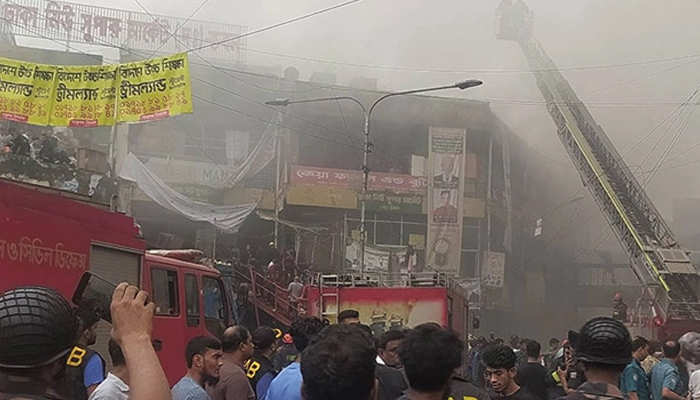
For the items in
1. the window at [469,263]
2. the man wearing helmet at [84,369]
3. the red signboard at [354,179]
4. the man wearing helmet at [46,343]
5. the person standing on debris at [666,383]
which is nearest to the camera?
the man wearing helmet at [46,343]

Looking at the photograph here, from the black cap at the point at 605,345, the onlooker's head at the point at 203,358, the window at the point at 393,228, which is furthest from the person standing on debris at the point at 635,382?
the window at the point at 393,228

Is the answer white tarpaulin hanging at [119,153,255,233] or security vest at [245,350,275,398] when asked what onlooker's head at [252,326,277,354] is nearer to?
security vest at [245,350,275,398]

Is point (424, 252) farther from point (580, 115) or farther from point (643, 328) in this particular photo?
point (643, 328)

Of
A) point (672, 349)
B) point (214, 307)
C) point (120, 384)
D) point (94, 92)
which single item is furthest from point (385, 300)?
point (120, 384)

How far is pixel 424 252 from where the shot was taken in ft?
102

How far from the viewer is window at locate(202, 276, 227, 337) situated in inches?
372

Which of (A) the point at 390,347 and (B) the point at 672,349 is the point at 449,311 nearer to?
(B) the point at 672,349

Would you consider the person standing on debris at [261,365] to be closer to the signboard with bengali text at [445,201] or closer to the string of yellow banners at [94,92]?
the string of yellow banners at [94,92]

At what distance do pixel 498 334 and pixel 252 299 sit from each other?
1997 cm

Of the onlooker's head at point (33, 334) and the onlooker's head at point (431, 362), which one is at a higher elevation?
the onlooker's head at point (33, 334)

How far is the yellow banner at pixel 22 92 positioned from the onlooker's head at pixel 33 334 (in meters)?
12.0

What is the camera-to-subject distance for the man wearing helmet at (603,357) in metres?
3.05

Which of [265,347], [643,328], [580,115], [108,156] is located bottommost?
[643,328]

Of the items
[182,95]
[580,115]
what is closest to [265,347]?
[182,95]
